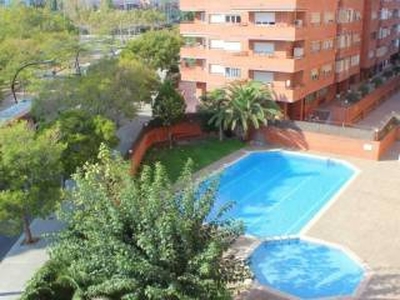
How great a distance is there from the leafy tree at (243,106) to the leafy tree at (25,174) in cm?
1728

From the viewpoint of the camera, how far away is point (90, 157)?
1018 inches

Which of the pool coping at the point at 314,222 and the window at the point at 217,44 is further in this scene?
the window at the point at 217,44

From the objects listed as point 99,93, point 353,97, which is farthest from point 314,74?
point 99,93

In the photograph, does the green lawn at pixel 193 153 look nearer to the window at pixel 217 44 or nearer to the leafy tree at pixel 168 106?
the leafy tree at pixel 168 106

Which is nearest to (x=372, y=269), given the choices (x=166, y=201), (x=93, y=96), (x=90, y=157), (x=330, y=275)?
(x=330, y=275)

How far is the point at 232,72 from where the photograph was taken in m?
41.4

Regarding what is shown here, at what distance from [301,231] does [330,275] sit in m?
3.92

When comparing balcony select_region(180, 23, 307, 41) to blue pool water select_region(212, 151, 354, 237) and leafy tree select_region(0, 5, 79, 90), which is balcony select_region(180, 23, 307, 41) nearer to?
blue pool water select_region(212, 151, 354, 237)

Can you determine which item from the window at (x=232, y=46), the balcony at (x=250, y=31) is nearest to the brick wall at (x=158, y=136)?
the window at (x=232, y=46)

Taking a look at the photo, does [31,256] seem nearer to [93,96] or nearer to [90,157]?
[90,157]

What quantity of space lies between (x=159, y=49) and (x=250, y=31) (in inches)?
778

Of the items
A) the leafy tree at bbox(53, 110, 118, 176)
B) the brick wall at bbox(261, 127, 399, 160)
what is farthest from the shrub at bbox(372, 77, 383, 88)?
the leafy tree at bbox(53, 110, 118, 176)

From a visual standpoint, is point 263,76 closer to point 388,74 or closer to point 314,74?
point 314,74

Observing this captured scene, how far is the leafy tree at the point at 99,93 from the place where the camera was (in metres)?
30.7
